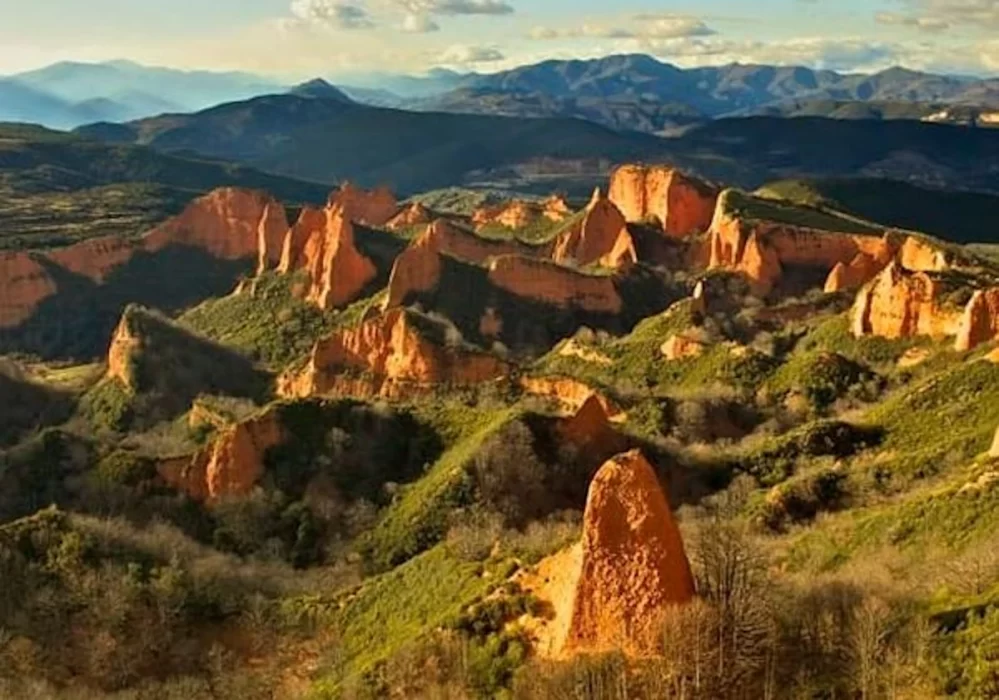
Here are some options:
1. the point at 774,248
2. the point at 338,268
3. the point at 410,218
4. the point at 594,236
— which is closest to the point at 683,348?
the point at 774,248

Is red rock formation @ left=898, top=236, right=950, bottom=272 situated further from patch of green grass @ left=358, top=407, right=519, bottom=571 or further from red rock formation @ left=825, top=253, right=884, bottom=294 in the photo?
patch of green grass @ left=358, top=407, right=519, bottom=571

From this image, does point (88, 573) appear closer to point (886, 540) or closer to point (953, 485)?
point (886, 540)

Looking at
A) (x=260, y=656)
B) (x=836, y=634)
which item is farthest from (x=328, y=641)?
(x=836, y=634)

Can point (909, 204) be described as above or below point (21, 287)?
above

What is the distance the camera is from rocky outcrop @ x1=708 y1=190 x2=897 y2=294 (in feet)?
294

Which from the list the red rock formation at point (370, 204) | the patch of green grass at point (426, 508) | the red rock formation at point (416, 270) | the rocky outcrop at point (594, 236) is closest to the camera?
A: the patch of green grass at point (426, 508)

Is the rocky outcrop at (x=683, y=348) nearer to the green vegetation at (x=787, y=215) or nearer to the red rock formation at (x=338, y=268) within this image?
the red rock formation at (x=338, y=268)

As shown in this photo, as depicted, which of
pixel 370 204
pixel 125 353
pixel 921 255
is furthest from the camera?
pixel 370 204

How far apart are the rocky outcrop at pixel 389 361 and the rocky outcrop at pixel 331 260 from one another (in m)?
12.8

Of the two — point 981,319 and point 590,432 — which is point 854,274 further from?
point 590,432

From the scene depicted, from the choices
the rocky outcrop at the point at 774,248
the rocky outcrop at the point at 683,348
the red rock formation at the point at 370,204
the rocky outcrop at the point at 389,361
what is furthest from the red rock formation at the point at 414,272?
the red rock formation at the point at 370,204

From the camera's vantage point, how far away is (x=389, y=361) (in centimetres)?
6988

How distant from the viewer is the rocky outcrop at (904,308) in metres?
64.5

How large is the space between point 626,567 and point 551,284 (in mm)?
58383
